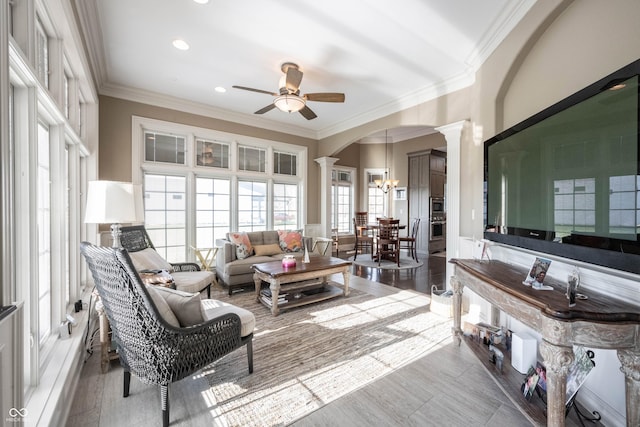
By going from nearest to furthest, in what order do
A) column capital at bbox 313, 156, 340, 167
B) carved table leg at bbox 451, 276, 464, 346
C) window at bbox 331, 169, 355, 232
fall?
carved table leg at bbox 451, 276, 464, 346
column capital at bbox 313, 156, 340, 167
window at bbox 331, 169, 355, 232

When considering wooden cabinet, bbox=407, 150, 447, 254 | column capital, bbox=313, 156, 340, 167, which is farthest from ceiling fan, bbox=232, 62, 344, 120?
wooden cabinet, bbox=407, 150, 447, 254

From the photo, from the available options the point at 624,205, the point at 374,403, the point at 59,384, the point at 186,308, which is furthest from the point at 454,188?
the point at 59,384

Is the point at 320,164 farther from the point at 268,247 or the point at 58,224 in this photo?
the point at 58,224

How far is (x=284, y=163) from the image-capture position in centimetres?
616

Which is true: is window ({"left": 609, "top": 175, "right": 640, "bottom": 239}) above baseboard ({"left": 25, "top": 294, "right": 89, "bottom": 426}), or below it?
above

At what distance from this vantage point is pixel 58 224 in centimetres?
212

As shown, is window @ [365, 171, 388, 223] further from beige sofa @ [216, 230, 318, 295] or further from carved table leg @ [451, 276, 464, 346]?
carved table leg @ [451, 276, 464, 346]

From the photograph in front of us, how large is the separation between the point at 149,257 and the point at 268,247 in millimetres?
1911

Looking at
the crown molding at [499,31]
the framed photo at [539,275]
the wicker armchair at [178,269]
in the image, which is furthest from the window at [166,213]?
the framed photo at [539,275]

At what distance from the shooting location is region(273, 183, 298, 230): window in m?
6.09

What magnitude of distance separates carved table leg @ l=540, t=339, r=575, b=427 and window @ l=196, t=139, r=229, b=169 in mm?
5264

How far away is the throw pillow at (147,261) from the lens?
303 cm

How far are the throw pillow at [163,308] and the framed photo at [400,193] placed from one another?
7.51 meters

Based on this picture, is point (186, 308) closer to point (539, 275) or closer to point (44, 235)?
point (44, 235)
